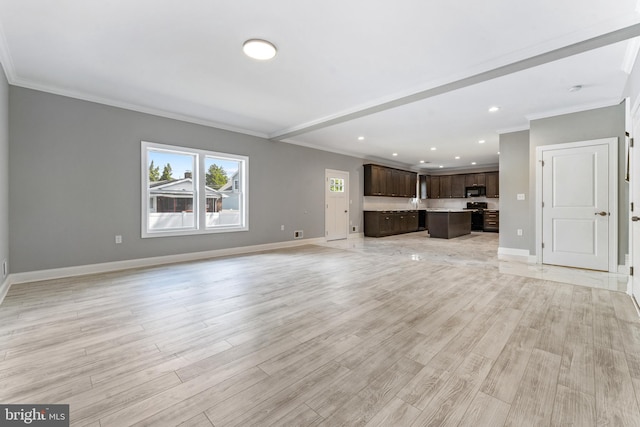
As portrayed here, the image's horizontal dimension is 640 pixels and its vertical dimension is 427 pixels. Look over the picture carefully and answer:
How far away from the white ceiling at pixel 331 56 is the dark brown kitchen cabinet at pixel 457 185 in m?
6.60

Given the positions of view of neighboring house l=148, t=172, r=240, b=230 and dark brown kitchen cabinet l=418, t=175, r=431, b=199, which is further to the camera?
dark brown kitchen cabinet l=418, t=175, r=431, b=199

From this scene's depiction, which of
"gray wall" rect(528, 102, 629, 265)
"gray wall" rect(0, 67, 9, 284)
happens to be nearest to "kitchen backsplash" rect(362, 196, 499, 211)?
"gray wall" rect(528, 102, 629, 265)

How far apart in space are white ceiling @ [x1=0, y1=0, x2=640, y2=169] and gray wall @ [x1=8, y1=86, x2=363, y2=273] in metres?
0.30

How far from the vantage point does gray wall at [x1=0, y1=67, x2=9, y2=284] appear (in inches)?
129

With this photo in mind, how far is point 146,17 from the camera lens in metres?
2.47

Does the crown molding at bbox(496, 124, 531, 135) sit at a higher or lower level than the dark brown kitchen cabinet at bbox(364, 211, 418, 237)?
higher

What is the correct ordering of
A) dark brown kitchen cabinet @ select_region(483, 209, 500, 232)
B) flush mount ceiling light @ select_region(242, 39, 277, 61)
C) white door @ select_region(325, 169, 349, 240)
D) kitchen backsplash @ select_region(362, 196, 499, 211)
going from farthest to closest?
dark brown kitchen cabinet @ select_region(483, 209, 500, 232), kitchen backsplash @ select_region(362, 196, 499, 211), white door @ select_region(325, 169, 349, 240), flush mount ceiling light @ select_region(242, 39, 277, 61)

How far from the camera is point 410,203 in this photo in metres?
11.6

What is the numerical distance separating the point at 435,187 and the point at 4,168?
12419 millimetres

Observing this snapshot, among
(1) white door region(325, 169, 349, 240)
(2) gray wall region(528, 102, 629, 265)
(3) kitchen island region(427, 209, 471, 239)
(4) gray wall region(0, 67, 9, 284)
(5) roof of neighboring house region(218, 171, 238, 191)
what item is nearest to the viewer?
(4) gray wall region(0, 67, 9, 284)

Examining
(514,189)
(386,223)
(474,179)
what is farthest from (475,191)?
(514,189)

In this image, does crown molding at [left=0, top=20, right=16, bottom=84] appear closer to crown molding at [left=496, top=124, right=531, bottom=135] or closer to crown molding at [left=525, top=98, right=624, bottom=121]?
crown molding at [left=525, top=98, right=624, bottom=121]

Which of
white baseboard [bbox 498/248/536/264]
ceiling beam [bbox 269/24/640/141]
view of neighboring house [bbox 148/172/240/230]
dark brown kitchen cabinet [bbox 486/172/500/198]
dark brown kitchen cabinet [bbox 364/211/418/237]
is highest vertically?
ceiling beam [bbox 269/24/640/141]

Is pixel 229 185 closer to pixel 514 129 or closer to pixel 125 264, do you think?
pixel 125 264
